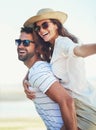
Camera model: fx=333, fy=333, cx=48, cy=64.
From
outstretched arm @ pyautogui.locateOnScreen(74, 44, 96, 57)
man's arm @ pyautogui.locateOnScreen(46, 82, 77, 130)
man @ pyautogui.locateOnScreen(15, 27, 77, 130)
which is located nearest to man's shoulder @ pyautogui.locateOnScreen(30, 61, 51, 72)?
man @ pyautogui.locateOnScreen(15, 27, 77, 130)

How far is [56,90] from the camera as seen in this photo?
2260 mm

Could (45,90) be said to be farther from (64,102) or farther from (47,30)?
(47,30)

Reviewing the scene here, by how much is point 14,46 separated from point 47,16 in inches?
12.5

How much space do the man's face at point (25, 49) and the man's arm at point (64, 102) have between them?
0.29m

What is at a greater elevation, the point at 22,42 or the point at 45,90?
the point at 22,42

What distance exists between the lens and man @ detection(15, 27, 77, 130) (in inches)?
88.8

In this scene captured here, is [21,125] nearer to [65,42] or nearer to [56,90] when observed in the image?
[56,90]

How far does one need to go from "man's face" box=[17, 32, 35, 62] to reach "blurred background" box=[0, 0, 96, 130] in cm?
4

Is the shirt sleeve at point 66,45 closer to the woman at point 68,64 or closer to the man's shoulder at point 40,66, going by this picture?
the woman at point 68,64

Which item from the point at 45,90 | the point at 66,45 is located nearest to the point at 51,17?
the point at 66,45

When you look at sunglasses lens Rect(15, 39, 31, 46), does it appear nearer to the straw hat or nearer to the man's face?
the man's face

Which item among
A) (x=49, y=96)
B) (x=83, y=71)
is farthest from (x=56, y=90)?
(x=83, y=71)

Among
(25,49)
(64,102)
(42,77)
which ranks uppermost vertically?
(25,49)

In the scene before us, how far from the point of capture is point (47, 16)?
7.64 ft
